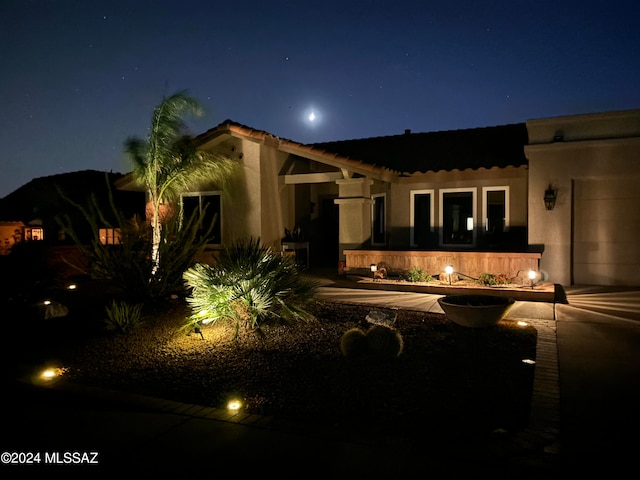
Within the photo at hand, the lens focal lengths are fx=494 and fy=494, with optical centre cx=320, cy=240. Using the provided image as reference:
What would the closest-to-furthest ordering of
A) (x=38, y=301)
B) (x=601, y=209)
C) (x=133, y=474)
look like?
(x=133, y=474) → (x=38, y=301) → (x=601, y=209)

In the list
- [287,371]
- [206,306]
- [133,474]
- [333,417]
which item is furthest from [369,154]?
[133,474]

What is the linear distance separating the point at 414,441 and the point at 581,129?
34.3 ft

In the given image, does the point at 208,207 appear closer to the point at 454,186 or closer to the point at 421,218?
the point at 421,218

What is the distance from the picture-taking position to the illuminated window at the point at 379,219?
15.3 m

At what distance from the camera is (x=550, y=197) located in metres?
11.6

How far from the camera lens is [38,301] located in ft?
29.8

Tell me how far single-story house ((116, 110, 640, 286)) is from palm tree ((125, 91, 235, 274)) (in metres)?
2.04

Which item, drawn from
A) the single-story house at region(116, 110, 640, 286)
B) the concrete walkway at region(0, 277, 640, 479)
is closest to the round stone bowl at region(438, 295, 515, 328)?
the concrete walkway at region(0, 277, 640, 479)

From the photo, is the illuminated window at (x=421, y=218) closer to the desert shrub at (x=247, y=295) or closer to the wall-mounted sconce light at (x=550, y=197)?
the wall-mounted sconce light at (x=550, y=197)

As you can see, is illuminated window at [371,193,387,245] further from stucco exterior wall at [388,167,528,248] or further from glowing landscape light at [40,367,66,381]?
glowing landscape light at [40,367,66,381]

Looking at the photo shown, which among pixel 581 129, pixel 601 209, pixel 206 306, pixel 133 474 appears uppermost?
pixel 581 129

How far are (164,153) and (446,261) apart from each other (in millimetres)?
7293

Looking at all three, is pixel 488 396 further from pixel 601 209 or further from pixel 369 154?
pixel 369 154

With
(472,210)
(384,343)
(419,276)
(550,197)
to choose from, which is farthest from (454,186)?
(384,343)
